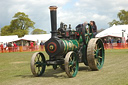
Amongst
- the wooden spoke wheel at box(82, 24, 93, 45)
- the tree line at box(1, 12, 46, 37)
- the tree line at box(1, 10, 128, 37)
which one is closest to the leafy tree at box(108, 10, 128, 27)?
the tree line at box(1, 10, 128, 37)

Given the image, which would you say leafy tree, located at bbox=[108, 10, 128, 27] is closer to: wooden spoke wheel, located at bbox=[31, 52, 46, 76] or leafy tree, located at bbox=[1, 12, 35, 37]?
leafy tree, located at bbox=[1, 12, 35, 37]

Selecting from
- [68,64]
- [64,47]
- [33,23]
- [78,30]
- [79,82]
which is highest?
[33,23]

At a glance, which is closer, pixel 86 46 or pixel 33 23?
pixel 86 46

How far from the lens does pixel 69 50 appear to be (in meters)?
7.43

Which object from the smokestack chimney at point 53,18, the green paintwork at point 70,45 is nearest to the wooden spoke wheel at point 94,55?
the green paintwork at point 70,45

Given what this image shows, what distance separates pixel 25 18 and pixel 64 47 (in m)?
63.6

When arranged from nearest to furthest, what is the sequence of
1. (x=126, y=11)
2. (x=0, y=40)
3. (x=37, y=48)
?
(x=37, y=48) < (x=0, y=40) < (x=126, y=11)

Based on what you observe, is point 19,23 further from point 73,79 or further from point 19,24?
point 73,79

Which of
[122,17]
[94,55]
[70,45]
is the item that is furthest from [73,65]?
[122,17]

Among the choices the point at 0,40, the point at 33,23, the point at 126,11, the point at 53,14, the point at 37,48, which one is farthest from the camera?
the point at 33,23

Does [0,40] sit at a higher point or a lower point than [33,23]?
lower

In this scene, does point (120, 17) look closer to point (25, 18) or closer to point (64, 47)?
point (25, 18)

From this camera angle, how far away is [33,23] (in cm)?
7075

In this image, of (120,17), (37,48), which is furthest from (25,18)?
(37,48)
